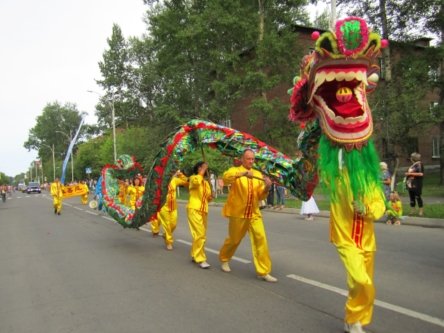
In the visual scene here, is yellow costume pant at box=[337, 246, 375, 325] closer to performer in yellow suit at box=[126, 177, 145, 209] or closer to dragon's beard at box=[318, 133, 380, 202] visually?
dragon's beard at box=[318, 133, 380, 202]

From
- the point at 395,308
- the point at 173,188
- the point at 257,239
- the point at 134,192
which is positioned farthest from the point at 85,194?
the point at 395,308

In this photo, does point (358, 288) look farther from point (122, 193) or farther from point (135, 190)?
point (122, 193)

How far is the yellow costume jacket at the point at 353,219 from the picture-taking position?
387 centimetres

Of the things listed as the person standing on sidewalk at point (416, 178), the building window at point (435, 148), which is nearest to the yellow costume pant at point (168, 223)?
the person standing on sidewalk at point (416, 178)

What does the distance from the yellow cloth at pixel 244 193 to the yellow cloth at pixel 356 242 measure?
208cm

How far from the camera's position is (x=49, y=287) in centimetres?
616

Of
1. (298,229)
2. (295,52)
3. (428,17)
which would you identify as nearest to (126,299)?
(298,229)

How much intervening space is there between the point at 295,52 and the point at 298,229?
712 inches

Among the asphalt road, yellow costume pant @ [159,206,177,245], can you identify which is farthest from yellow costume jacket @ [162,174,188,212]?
the asphalt road

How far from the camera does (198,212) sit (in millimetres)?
7281

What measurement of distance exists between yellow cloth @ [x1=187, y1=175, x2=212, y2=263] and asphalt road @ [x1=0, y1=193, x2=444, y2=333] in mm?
293

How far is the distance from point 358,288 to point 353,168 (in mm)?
1022

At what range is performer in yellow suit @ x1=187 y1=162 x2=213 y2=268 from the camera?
7098 mm

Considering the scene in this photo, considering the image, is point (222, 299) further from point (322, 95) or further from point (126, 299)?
point (322, 95)
